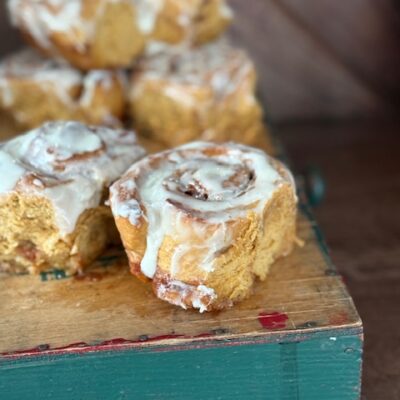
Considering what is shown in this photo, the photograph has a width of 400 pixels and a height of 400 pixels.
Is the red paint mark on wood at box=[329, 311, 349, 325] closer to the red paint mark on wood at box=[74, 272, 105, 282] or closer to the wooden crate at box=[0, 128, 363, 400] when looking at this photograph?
the wooden crate at box=[0, 128, 363, 400]

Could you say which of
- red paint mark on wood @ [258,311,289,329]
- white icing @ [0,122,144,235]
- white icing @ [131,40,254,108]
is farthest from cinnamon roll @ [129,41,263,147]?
red paint mark on wood @ [258,311,289,329]

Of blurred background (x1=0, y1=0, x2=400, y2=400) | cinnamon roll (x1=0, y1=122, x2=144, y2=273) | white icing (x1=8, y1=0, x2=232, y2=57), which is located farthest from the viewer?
blurred background (x1=0, y1=0, x2=400, y2=400)

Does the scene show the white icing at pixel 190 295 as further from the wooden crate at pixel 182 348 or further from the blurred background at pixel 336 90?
the blurred background at pixel 336 90

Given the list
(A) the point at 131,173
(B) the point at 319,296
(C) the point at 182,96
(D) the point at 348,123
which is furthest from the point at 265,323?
(D) the point at 348,123

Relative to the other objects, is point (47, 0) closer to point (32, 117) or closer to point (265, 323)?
point (32, 117)

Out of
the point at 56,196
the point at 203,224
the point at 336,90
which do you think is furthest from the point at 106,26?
the point at 336,90

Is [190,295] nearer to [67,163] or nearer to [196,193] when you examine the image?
[196,193]
